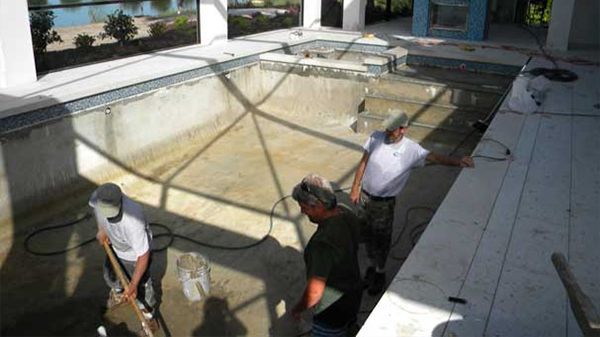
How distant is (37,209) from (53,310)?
174 centimetres

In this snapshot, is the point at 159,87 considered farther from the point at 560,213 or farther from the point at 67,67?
the point at 560,213

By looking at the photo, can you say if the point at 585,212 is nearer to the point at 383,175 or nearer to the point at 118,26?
the point at 383,175

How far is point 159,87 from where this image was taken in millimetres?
7023

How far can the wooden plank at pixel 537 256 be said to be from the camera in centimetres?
270

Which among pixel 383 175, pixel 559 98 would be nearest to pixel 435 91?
pixel 559 98

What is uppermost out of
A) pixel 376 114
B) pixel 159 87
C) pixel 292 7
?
pixel 292 7

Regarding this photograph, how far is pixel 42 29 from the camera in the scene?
8070 millimetres

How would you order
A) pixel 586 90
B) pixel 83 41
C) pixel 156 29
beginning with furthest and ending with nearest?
A: pixel 156 29 → pixel 83 41 → pixel 586 90

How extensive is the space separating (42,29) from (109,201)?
582cm

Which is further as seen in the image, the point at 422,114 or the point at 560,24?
the point at 560,24

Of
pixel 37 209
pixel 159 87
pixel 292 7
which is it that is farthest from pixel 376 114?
pixel 292 7

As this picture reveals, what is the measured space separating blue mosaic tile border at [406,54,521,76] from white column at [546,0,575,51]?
7.09ft

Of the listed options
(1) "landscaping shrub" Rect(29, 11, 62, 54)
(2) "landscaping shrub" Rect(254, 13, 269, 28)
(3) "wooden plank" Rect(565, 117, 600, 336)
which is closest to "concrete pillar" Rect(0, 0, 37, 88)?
(1) "landscaping shrub" Rect(29, 11, 62, 54)

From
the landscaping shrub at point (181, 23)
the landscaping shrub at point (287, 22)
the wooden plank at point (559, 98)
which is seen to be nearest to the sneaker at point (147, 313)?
the wooden plank at point (559, 98)
